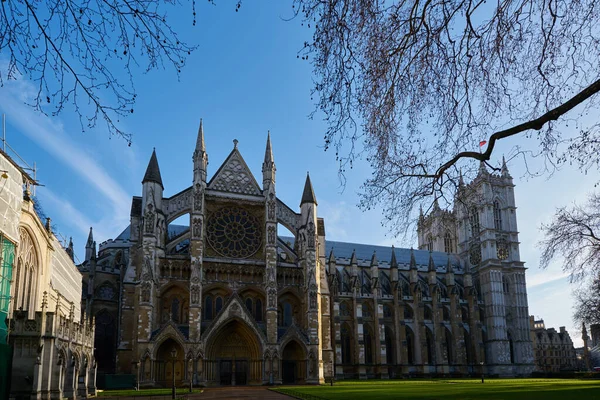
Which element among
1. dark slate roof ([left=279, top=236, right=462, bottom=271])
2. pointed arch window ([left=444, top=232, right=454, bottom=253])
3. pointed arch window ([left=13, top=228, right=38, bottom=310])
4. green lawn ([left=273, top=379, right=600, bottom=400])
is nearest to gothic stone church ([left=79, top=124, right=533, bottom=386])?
green lawn ([left=273, top=379, right=600, bottom=400])

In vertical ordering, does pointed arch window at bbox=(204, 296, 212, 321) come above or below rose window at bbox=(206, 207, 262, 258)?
below

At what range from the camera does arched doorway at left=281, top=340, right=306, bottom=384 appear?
42.8 meters

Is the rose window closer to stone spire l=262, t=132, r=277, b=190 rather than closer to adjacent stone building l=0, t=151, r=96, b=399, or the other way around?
stone spire l=262, t=132, r=277, b=190

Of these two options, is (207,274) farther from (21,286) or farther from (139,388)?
(21,286)

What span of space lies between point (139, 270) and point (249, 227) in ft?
31.3

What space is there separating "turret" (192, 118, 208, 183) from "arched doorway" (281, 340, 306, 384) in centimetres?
1512

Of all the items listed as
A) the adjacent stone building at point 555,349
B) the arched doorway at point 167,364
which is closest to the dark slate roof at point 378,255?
the arched doorway at point 167,364

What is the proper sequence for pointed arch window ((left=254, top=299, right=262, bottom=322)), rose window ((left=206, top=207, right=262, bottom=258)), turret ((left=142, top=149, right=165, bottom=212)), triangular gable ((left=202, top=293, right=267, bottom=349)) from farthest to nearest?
rose window ((left=206, top=207, right=262, bottom=258)) → pointed arch window ((left=254, top=299, right=262, bottom=322)) → turret ((left=142, top=149, right=165, bottom=212)) → triangular gable ((left=202, top=293, right=267, bottom=349))

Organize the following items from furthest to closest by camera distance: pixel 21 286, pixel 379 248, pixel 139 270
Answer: pixel 379 248, pixel 139 270, pixel 21 286

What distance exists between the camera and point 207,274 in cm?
4281

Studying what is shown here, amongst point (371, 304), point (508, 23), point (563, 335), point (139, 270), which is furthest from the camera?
point (563, 335)

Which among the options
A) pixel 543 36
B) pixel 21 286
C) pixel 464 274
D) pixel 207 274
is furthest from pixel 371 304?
pixel 543 36

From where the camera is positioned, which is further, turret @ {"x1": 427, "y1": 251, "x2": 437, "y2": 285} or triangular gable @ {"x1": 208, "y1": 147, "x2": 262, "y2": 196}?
turret @ {"x1": 427, "y1": 251, "x2": 437, "y2": 285}

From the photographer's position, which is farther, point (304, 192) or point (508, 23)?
point (304, 192)
